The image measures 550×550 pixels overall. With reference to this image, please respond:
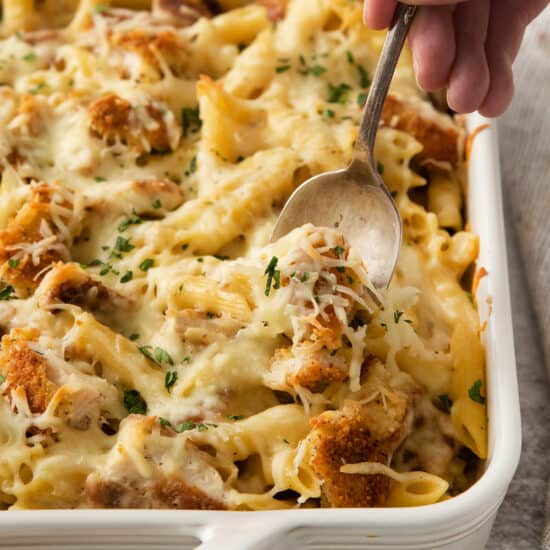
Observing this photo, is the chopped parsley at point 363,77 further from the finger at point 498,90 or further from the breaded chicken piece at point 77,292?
the breaded chicken piece at point 77,292

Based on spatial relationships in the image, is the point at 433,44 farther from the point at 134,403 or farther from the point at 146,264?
the point at 134,403

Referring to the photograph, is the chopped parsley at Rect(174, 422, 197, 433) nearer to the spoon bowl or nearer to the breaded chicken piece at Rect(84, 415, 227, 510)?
the breaded chicken piece at Rect(84, 415, 227, 510)

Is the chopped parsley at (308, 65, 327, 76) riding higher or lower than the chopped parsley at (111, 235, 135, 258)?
higher

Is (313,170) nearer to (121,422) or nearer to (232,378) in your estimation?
(232,378)

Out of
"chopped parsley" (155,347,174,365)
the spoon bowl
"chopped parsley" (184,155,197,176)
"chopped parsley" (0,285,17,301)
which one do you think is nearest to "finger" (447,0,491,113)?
the spoon bowl

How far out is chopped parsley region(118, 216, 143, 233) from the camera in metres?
2.91

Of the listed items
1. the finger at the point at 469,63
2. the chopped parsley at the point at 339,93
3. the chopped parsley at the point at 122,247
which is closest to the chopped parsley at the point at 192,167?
the chopped parsley at the point at 122,247

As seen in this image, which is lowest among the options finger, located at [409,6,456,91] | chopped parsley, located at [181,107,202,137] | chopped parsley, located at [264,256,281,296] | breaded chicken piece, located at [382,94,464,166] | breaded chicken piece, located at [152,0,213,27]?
chopped parsley, located at [181,107,202,137]

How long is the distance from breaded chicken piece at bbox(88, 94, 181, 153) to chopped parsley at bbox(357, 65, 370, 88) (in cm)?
69

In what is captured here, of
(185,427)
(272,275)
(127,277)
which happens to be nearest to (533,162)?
(272,275)

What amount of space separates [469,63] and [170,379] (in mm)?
1199

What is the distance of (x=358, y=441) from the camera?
7.82 ft

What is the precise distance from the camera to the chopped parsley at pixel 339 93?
340 cm

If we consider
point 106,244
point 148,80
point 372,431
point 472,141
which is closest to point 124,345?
point 106,244
